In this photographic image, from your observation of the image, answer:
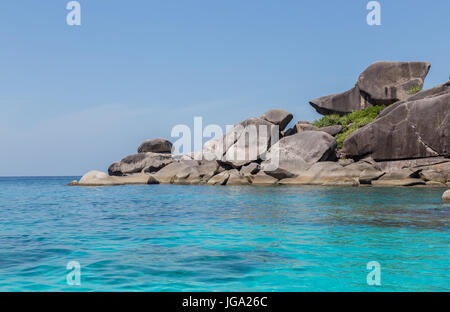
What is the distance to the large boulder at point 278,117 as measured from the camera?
36656 mm

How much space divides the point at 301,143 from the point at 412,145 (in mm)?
7514

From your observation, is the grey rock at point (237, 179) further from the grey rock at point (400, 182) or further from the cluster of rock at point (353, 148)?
the grey rock at point (400, 182)

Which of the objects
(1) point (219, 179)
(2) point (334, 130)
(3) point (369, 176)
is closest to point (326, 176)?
(3) point (369, 176)

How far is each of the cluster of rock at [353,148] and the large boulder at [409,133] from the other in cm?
6

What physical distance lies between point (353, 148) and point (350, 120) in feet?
30.5

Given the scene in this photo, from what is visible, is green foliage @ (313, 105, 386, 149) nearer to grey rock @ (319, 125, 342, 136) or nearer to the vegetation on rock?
grey rock @ (319, 125, 342, 136)

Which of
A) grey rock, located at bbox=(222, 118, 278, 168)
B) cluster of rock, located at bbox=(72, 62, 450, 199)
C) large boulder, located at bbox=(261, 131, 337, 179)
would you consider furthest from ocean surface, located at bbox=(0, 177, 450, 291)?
grey rock, located at bbox=(222, 118, 278, 168)

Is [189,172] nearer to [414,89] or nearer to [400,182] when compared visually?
[400,182]

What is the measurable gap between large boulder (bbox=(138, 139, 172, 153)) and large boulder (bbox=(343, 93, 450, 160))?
25392 millimetres

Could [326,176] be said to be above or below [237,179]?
above

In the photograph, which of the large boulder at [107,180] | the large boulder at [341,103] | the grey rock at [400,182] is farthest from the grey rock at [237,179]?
the large boulder at [341,103]

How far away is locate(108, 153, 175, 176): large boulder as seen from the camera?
1639 inches

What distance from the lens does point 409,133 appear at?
26.8 meters
